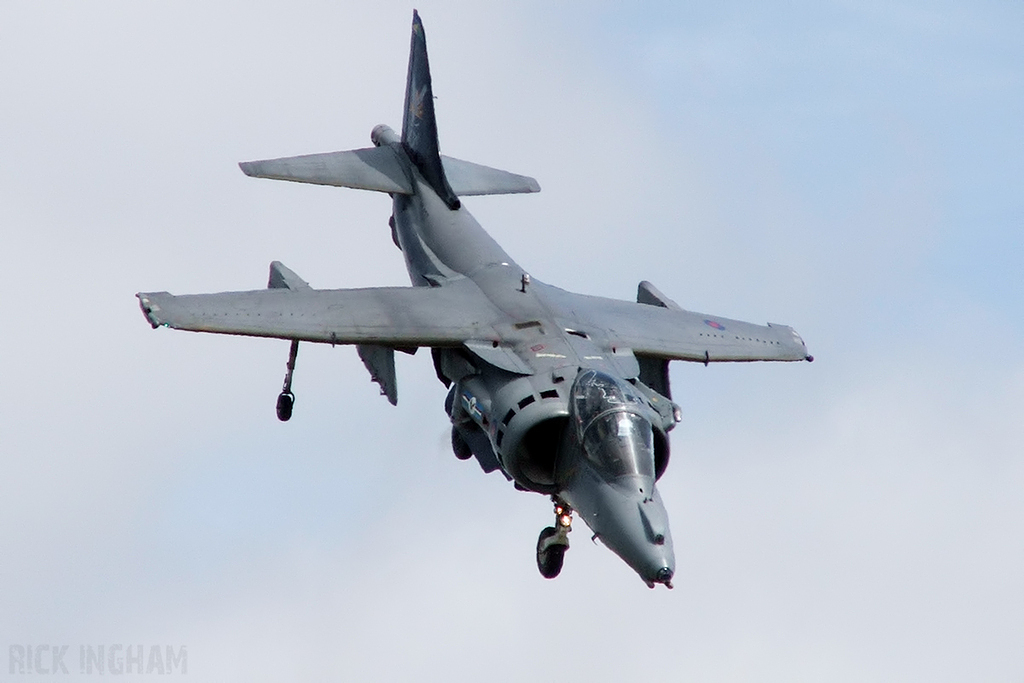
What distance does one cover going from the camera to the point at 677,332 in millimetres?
42000

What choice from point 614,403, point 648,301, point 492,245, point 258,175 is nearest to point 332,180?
point 258,175

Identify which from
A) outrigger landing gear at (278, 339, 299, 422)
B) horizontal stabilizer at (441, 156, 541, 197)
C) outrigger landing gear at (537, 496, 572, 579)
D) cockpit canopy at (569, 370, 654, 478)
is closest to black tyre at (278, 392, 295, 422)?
outrigger landing gear at (278, 339, 299, 422)

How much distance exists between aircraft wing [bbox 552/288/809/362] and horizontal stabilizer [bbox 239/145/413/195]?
6.70 m

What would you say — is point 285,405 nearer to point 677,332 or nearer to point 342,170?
point 342,170

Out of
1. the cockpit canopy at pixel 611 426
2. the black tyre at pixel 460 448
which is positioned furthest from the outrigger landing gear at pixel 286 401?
the cockpit canopy at pixel 611 426

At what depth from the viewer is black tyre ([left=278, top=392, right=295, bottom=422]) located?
43344 mm

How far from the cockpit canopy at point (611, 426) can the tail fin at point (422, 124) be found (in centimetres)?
1056

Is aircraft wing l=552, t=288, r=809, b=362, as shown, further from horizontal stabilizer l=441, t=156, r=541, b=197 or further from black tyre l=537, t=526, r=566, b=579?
horizontal stabilizer l=441, t=156, r=541, b=197

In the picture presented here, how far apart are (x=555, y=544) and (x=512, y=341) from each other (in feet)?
13.2

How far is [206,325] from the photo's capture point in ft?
127

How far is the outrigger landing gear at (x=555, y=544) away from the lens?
37719 millimetres

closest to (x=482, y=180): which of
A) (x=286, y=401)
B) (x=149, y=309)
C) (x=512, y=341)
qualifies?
(x=286, y=401)

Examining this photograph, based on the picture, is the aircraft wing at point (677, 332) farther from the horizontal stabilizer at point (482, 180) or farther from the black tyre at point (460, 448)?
the horizontal stabilizer at point (482, 180)

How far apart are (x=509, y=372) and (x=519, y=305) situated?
266 centimetres
